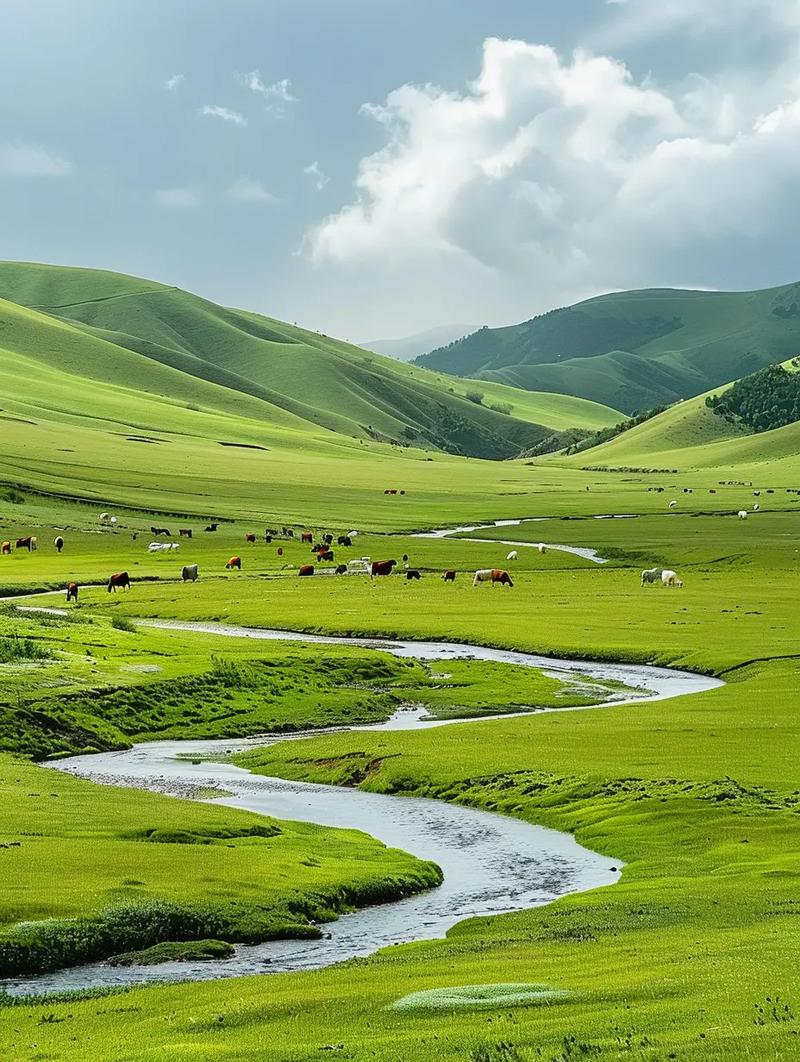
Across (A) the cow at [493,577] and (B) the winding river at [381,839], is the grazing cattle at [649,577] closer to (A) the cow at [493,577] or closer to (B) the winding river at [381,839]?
(A) the cow at [493,577]

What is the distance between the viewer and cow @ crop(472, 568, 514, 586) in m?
100

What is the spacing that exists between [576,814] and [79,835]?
1302 cm

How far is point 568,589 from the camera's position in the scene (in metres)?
97.1

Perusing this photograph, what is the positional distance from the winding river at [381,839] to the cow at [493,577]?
146ft

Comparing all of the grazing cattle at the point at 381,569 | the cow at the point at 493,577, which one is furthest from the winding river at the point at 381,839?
the grazing cattle at the point at 381,569

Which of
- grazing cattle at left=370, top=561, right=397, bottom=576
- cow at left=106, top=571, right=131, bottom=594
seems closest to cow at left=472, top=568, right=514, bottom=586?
grazing cattle at left=370, top=561, right=397, bottom=576

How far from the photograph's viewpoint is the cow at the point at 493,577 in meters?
100

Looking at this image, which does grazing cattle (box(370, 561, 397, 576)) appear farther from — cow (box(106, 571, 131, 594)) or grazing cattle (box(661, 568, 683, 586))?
grazing cattle (box(661, 568, 683, 586))

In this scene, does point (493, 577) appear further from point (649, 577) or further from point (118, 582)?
point (118, 582)

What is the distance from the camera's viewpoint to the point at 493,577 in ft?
332

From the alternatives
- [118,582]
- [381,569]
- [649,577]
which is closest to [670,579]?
[649,577]

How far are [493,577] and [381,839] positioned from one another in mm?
67025

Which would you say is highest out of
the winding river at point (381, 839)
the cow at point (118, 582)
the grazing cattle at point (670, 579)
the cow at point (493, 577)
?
the grazing cattle at point (670, 579)

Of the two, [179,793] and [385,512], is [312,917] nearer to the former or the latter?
[179,793]
